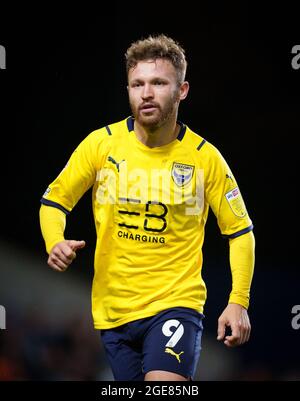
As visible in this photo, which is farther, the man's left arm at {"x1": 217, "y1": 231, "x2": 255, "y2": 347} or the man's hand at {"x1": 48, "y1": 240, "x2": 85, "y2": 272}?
the man's left arm at {"x1": 217, "y1": 231, "x2": 255, "y2": 347}

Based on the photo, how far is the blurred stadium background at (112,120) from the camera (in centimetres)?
491

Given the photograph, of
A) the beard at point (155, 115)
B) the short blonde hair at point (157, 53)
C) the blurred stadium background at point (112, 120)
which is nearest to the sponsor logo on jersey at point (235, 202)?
the beard at point (155, 115)

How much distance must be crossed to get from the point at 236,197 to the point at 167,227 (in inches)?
14.0

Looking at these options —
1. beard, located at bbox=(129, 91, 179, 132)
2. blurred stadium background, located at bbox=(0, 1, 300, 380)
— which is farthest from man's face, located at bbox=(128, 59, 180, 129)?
blurred stadium background, located at bbox=(0, 1, 300, 380)

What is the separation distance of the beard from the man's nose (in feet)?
0.10

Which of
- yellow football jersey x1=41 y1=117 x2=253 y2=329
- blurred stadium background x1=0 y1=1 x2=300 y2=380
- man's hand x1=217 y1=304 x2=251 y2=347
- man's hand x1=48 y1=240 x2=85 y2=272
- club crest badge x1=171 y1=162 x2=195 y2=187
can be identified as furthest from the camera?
blurred stadium background x1=0 y1=1 x2=300 y2=380

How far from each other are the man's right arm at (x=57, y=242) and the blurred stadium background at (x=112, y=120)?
1457 millimetres

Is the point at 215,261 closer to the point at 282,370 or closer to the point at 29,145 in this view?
the point at 282,370

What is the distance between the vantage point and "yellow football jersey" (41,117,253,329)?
3.33m

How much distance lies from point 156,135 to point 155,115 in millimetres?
118

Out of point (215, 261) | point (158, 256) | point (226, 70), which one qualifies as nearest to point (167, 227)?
point (158, 256)

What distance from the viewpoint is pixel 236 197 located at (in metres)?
3.50

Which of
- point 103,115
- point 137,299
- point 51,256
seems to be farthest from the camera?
point 103,115

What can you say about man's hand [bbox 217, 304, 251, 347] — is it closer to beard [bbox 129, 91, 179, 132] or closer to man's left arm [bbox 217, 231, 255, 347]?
man's left arm [bbox 217, 231, 255, 347]
